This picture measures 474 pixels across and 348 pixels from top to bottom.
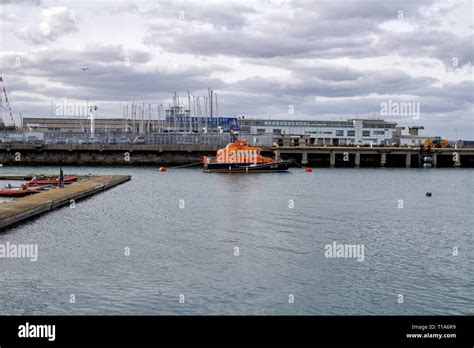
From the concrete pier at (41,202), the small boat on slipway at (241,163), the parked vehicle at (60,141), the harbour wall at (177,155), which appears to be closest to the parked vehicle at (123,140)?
the parked vehicle at (60,141)

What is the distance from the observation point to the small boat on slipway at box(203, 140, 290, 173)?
108188 mm

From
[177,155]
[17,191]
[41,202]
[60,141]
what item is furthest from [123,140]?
[41,202]

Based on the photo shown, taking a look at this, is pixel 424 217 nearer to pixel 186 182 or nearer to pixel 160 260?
pixel 160 260

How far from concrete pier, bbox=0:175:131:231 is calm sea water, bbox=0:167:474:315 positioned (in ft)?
3.86

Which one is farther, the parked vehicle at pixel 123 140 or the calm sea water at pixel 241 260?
the parked vehicle at pixel 123 140

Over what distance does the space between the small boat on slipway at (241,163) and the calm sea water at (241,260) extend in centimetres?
4943

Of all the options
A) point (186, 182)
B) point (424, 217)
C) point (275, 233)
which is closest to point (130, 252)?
point (275, 233)

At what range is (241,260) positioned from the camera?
31.6 meters

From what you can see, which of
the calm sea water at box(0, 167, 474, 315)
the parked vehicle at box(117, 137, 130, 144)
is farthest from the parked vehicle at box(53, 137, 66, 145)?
the calm sea water at box(0, 167, 474, 315)

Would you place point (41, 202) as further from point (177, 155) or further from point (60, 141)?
point (60, 141)

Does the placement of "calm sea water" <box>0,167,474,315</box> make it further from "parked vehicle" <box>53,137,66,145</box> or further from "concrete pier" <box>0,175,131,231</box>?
"parked vehicle" <box>53,137,66,145</box>

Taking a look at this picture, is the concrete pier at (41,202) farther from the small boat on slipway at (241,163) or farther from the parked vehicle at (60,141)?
the parked vehicle at (60,141)

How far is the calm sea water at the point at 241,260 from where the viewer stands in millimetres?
24172
